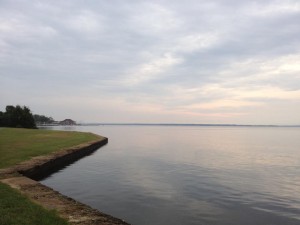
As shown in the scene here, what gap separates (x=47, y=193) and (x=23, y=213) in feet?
15.8

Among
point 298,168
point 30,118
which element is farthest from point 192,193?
point 30,118

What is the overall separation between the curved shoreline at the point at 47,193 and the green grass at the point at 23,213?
554mm

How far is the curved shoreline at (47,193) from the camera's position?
1286 cm

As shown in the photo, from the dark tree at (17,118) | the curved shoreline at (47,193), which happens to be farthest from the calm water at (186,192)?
the dark tree at (17,118)

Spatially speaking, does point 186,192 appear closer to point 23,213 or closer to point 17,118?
point 23,213

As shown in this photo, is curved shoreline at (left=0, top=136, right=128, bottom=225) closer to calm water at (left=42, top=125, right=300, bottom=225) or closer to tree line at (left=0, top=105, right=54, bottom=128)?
calm water at (left=42, top=125, right=300, bottom=225)

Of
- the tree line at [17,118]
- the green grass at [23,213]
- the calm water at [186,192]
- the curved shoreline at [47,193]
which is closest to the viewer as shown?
the green grass at [23,213]

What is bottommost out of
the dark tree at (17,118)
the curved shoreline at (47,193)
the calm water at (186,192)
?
the calm water at (186,192)

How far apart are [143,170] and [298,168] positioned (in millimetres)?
16310

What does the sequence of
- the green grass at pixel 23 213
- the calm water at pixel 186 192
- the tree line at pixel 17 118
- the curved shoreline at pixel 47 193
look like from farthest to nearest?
the tree line at pixel 17 118
the calm water at pixel 186 192
the curved shoreline at pixel 47 193
the green grass at pixel 23 213

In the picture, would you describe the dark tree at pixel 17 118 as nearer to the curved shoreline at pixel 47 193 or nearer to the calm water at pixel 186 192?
the calm water at pixel 186 192

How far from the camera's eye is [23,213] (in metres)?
12.1

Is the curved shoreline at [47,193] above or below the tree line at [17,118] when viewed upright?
below

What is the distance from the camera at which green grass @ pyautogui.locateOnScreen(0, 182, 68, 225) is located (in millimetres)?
11179
